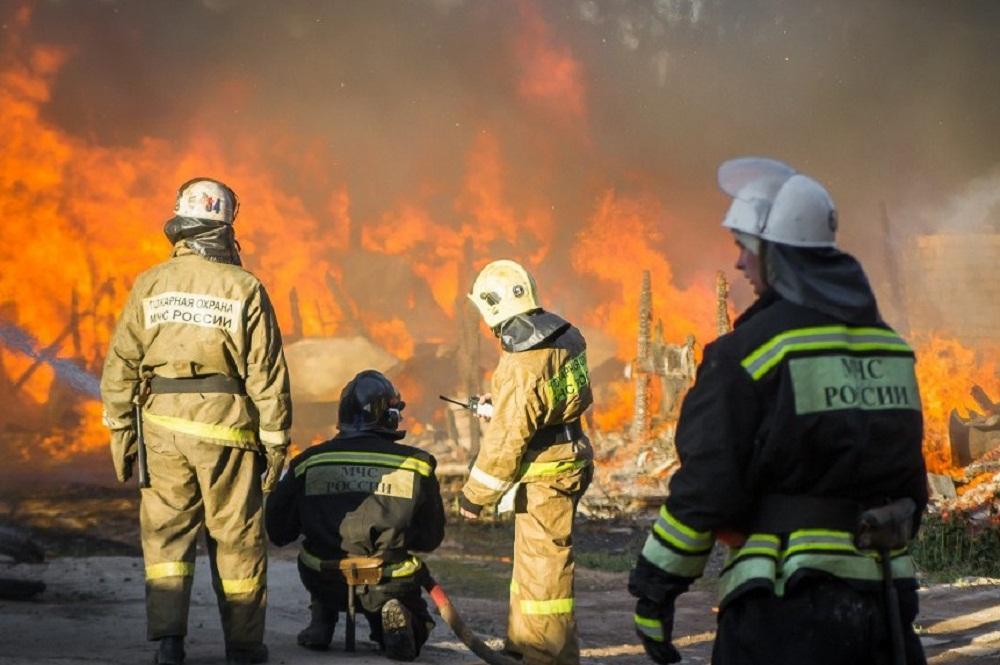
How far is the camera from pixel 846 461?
8.87 feet

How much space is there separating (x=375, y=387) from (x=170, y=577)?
4.70ft

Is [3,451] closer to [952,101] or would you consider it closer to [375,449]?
[375,449]

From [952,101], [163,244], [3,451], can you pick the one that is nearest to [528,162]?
[163,244]

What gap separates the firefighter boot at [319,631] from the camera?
5.81 metres

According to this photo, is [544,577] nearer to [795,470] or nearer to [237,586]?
[237,586]

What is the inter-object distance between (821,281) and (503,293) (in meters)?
2.96

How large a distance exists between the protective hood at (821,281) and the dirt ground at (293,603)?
340cm

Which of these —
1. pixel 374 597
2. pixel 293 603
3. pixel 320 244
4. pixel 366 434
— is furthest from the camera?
pixel 320 244

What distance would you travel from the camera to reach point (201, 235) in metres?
5.20

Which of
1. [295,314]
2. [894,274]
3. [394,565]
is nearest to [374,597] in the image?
[394,565]

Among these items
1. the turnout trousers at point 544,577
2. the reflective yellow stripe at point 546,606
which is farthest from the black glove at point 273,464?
the reflective yellow stripe at point 546,606

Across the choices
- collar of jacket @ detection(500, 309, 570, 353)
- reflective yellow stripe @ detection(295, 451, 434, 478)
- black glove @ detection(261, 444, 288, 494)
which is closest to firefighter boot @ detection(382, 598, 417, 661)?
reflective yellow stripe @ detection(295, 451, 434, 478)

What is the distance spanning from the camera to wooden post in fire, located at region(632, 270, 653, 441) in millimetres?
15242

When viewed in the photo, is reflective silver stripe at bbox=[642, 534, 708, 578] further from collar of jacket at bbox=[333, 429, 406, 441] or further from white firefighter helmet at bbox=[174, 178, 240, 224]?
collar of jacket at bbox=[333, 429, 406, 441]
